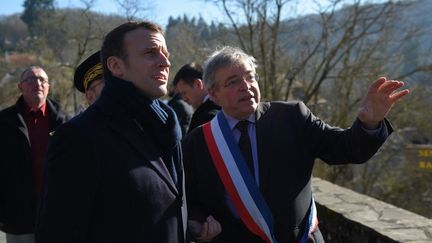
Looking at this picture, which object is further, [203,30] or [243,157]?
[203,30]

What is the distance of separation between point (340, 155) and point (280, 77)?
1221 centimetres

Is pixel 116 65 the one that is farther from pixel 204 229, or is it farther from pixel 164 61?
pixel 204 229

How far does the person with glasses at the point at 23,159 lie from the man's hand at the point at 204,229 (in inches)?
64.6

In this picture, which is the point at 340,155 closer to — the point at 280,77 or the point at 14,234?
the point at 14,234

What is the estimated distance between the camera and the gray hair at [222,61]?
2.57 meters

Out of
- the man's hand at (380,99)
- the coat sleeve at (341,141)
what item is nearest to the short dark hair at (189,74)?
the coat sleeve at (341,141)

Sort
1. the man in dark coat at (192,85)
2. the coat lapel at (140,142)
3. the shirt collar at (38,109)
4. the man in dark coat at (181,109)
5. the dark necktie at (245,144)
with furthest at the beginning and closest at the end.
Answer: the man in dark coat at (181,109) → the man in dark coat at (192,85) → the shirt collar at (38,109) → the dark necktie at (245,144) → the coat lapel at (140,142)

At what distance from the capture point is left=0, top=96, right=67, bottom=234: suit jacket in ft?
11.2

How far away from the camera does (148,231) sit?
1.72 m

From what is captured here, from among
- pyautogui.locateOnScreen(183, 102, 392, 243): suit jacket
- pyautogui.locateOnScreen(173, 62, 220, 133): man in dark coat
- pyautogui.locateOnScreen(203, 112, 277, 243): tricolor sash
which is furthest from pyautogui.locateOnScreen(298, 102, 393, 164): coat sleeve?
pyautogui.locateOnScreen(173, 62, 220, 133): man in dark coat

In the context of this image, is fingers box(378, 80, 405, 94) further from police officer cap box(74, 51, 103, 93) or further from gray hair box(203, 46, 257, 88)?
police officer cap box(74, 51, 103, 93)

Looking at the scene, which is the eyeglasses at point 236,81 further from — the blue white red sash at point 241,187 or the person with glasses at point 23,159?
the person with glasses at point 23,159

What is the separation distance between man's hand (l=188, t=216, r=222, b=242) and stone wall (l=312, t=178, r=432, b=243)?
1488mm

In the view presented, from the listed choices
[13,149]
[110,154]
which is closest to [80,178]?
[110,154]
